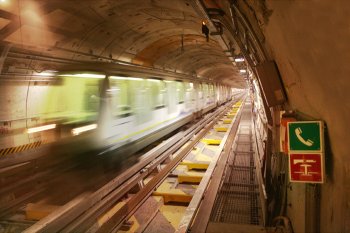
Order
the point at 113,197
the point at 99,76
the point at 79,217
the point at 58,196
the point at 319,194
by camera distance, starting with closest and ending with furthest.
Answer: the point at 319,194, the point at 79,217, the point at 113,197, the point at 58,196, the point at 99,76

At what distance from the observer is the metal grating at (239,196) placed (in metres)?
4.59

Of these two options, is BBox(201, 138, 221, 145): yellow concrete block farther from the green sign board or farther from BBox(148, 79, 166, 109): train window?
the green sign board

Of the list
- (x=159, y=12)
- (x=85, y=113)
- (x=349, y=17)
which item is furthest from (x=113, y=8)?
(x=349, y=17)

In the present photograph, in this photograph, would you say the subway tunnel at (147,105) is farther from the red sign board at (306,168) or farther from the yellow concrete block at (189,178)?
the yellow concrete block at (189,178)

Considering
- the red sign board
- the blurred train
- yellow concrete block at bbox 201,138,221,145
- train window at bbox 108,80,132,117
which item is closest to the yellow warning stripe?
the blurred train

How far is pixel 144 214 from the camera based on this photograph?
5285 mm

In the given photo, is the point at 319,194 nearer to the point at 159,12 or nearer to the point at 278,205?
the point at 278,205

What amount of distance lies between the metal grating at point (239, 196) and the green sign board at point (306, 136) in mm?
2232

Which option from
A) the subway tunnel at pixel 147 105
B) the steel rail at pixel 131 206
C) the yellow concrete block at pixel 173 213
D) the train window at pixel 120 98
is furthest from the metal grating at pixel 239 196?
the train window at pixel 120 98

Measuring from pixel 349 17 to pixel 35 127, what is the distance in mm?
10243

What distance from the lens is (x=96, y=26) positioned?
8250 millimetres

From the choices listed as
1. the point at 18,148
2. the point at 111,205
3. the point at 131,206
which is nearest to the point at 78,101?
the point at 111,205

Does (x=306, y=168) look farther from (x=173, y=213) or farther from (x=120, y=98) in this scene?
(x=120, y=98)

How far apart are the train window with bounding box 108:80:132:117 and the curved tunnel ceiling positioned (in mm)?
1913
